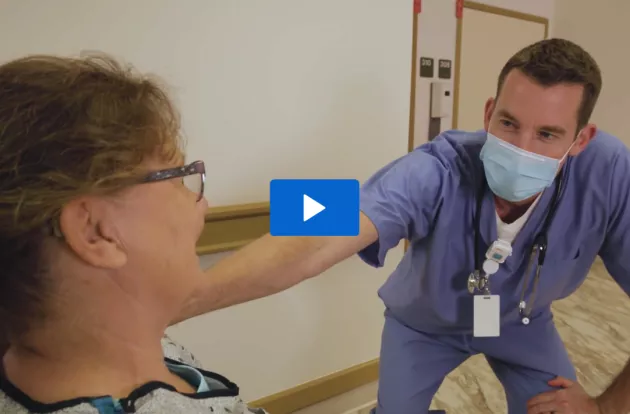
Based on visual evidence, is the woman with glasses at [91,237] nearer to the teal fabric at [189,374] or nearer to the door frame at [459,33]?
the teal fabric at [189,374]

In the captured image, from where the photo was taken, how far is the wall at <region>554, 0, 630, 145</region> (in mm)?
3369

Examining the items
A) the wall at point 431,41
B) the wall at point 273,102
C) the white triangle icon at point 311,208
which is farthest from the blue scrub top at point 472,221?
the wall at point 431,41

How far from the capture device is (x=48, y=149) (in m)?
0.53

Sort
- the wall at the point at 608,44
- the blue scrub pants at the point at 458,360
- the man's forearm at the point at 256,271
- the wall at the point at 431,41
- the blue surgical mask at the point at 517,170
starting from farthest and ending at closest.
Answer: the wall at the point at 608,44 → the wall at the point at 431,41 → the blue scrub pants at the point at 458,360 → the blue surgical mask at the point at 517,170 → the man's forearm at the point at 256,271

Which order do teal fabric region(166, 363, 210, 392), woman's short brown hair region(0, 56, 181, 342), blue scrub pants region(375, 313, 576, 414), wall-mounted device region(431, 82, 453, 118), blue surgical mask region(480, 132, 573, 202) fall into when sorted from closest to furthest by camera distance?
1. woman's short brown hair region(0, 56, 181, 342)
2. teal fabric region(166, 363, 210, 392)
3. blue surgical mask region(480, 132, 573, 202)
4. blue scrub pants region(375, 313, 576, 414)
5. wall-mounted device region(431, 82, 453, 118)

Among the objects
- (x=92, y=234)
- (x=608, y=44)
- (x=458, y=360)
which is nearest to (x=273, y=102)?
(x=458, y=360)

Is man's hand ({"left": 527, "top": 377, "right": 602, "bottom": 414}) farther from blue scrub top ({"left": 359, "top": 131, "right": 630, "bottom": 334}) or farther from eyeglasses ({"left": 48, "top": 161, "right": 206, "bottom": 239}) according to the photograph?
eyeglasses ({"left": 48, "top": 161, "right": 206, "bottom": 239})

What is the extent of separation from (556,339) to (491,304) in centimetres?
32

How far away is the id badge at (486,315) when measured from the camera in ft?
4.26

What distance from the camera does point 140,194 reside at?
619 millimetres

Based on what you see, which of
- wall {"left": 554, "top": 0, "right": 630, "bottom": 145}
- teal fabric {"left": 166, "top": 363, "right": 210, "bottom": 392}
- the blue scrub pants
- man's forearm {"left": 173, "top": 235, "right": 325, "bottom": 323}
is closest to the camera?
teal fabric {"left": 166, "top": 363, "right": 210, "bottom": 392}

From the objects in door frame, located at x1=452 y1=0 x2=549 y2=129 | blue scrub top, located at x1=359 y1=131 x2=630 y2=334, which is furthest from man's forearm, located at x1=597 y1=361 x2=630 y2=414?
door frame, located at x1=452 y1=0 x2=549 y2=129

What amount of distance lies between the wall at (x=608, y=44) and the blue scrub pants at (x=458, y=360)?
8.30 feet

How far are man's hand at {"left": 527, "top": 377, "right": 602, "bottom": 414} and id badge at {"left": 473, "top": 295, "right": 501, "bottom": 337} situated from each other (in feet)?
0.73
